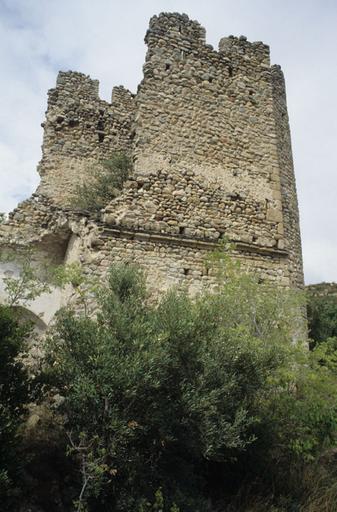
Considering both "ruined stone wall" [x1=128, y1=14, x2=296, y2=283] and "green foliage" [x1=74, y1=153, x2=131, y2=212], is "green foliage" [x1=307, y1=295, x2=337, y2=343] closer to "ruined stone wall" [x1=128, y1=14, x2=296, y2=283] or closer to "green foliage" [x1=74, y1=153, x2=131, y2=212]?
"ruined stone wall" [x1=128, y1=14, x2=296, y2=283]

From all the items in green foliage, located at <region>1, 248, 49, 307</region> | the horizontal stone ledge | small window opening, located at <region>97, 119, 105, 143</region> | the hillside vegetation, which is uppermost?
small window opening, located at <region>97, 119, 105, 143</region>

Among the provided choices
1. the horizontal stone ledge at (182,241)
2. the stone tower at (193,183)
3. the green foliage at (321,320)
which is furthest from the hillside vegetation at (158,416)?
the green foliage at (321,320)

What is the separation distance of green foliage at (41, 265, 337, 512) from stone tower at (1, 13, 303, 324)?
1.89 metres

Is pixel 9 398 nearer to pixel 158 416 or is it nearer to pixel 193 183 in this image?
pixel 158 416

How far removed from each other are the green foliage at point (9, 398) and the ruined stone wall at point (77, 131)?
7165 mm

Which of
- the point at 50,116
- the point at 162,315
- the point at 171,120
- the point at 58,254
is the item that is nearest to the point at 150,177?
the point at 171,120

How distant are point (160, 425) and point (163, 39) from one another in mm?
9028

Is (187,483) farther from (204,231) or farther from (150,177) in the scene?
(150,177)

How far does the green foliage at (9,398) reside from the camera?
5071mm

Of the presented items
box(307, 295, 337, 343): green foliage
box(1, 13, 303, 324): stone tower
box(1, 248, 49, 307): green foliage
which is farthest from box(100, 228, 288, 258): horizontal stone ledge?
box(307, 295, 337, 343): green foliage

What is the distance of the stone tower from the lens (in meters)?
9.40

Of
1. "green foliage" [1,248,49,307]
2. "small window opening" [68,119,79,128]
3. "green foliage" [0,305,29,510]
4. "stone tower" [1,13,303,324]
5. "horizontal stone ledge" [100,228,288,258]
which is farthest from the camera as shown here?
"small window opening" [68,119,79,128]

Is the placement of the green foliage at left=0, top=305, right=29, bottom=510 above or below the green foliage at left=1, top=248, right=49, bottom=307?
A: below

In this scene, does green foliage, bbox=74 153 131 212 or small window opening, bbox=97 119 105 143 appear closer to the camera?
green foliage, bbox=74 153 131 212
